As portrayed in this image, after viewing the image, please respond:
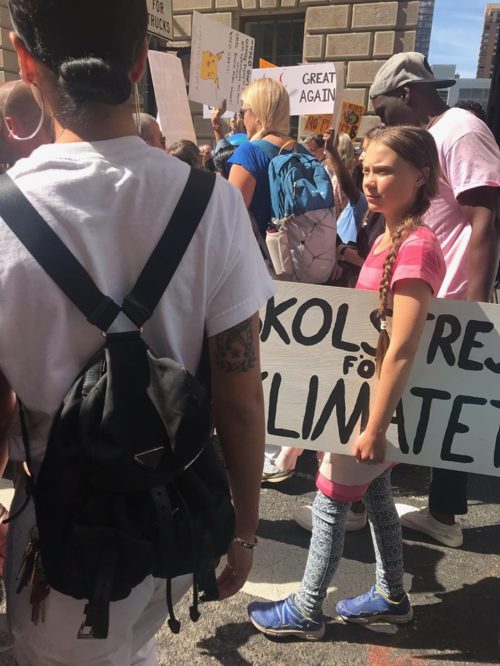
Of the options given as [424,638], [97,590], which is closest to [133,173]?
[97,590]

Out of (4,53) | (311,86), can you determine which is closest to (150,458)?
(311,86)

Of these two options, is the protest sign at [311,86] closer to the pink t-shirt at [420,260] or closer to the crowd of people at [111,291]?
the pink t-shirt at [420,260]

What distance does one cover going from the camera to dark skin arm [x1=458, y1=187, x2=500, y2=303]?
7.81 ft

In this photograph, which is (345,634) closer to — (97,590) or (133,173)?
(97,590)

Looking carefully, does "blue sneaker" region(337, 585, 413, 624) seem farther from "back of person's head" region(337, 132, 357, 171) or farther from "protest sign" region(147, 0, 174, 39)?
"protest sign" region(147, 0, 174, 39)

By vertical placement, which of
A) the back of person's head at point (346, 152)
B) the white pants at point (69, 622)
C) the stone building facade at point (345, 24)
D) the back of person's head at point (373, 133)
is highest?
the stone building facade at point (345, 24)

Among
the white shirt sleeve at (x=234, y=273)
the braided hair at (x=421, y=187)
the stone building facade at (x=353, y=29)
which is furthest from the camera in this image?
the stone building facade at (x=353, y=29)

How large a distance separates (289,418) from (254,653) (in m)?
0.84

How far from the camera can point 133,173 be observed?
37.9 inches

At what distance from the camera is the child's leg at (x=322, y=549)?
78.8 inches

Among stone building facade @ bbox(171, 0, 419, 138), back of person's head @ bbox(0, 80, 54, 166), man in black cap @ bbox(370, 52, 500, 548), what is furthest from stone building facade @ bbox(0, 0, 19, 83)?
man in black cap @ bbox(370, 52, 500, 548)

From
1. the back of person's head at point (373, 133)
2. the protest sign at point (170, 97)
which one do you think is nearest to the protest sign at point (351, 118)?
the protest sign at point (170, 97)

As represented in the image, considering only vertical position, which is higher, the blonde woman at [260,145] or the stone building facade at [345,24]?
the stone building facade at [345,24]

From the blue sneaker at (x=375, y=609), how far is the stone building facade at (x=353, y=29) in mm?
9737
